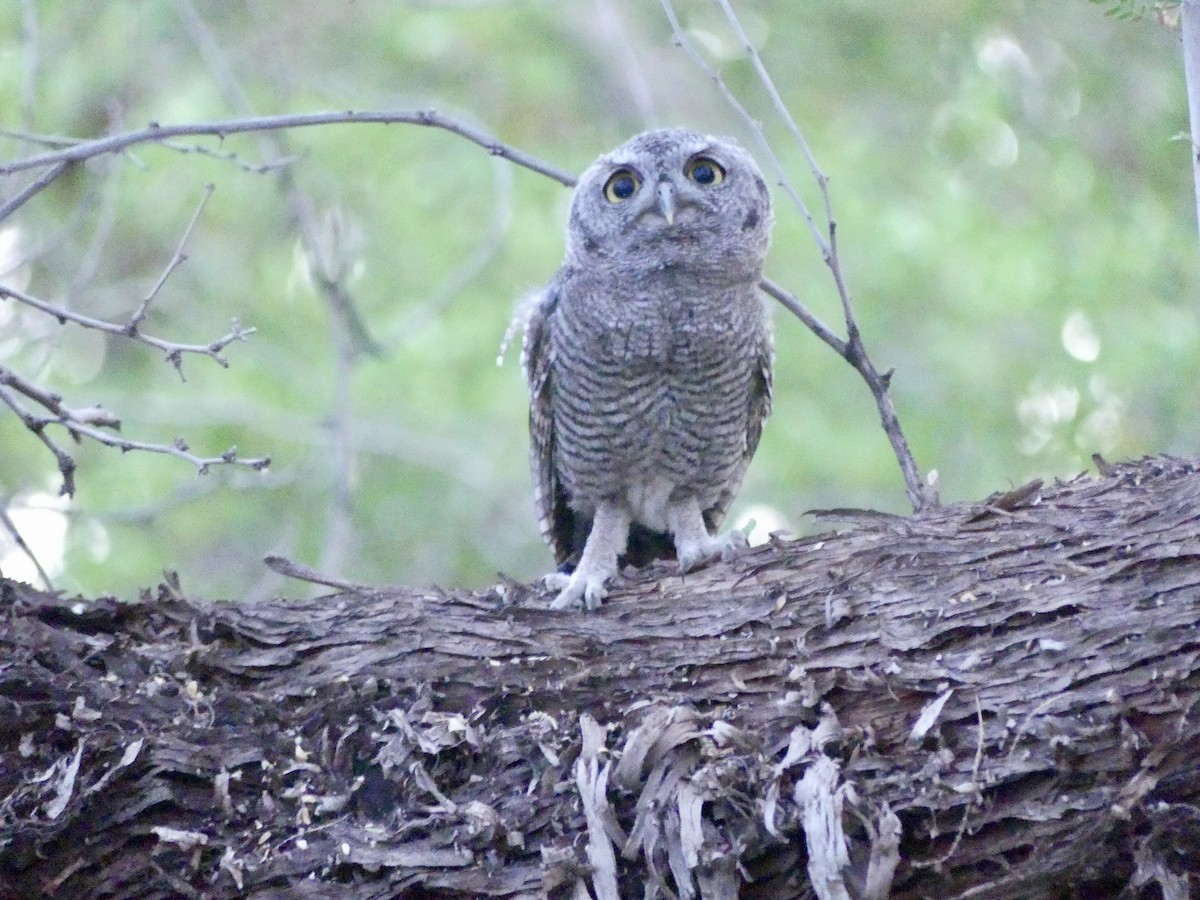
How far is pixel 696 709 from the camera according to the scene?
2.66m

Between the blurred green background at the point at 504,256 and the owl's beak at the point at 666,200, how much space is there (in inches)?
124

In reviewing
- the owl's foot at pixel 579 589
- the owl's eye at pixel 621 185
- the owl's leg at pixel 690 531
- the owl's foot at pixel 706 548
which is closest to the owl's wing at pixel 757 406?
the owl's leg at pixel 690 531

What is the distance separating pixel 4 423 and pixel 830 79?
566 cm

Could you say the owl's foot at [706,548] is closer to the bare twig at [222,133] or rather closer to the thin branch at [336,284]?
the bare twig at [222,133]

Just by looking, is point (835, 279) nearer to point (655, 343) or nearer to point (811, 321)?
point (811, 321)

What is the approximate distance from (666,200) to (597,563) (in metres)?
1.10

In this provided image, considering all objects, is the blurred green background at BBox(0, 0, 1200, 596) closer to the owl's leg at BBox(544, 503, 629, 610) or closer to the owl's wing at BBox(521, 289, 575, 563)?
the owl's wing at BBox(521, 289, 575, 563)

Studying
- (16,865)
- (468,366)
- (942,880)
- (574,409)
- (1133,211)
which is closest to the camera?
(942,880)

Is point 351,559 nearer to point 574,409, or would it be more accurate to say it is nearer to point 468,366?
point 468,366

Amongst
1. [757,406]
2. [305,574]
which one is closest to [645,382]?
[757,406]

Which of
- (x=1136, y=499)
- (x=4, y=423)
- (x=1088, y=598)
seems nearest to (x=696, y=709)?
(x=1088, y=598)

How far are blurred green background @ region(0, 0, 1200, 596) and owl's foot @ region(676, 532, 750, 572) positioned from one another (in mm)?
3149

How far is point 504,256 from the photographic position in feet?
27.2

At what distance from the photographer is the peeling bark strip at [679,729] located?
2.32 m
